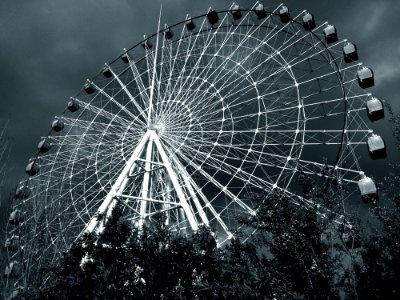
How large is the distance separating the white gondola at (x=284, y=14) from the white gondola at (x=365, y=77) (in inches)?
211

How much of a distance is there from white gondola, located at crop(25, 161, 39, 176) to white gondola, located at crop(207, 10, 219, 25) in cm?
1399

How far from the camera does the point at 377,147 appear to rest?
16.6 meters

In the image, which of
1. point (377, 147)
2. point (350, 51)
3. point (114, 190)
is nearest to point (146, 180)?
point (114, 190)

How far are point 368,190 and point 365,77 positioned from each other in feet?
17.4

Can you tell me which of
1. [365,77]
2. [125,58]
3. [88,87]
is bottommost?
[365,77]

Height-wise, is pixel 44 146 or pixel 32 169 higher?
pixel 44 146

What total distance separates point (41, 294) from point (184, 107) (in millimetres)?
12564

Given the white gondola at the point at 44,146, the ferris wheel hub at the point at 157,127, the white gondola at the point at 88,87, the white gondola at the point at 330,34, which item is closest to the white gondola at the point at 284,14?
the white gondola at the point at 330,34

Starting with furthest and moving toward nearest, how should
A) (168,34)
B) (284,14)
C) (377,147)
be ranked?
1. (168,34)
2. (284,14)
3. (377,147)

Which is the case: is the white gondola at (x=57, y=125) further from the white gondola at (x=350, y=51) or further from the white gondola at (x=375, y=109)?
the white gondola at (x=375, y=109)

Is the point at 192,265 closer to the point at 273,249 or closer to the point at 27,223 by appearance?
the point at 273,249

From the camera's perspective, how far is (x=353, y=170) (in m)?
16.7

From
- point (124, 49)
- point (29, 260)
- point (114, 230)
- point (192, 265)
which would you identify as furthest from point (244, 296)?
point (124, 49)

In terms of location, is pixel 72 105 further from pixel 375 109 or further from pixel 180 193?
pixel 375 109
